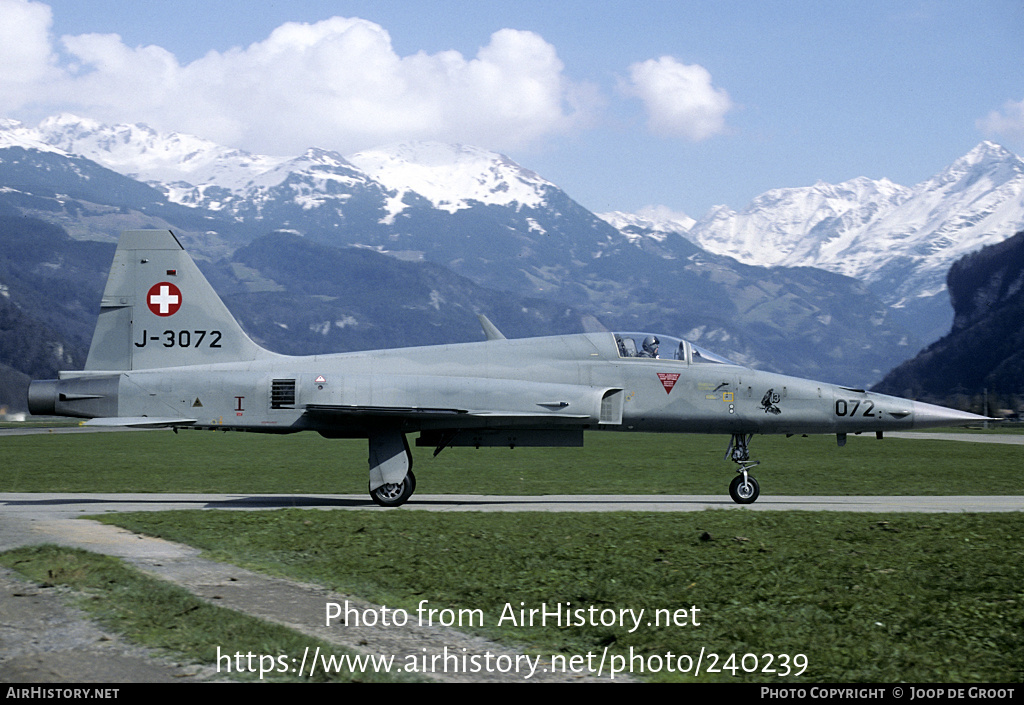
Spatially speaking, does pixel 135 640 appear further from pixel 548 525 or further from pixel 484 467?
pixel 484 467

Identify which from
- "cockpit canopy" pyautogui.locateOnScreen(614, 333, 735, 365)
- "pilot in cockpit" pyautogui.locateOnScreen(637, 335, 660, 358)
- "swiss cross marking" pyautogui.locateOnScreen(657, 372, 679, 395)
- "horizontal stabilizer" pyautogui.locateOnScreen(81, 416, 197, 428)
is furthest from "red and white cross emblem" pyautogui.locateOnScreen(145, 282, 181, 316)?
"swiss cross marking" pyautogui.locateOnScreen(657, 372, 679, 395)

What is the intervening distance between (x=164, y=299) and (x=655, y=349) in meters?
10.0

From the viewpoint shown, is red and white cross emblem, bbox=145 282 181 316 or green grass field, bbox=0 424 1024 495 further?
green grass field, bbox=0 424 1024 495

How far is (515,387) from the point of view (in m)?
19.3

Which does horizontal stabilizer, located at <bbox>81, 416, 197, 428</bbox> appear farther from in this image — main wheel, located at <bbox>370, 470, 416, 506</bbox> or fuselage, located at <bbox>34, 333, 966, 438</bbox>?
main wheel, located at <bbox>370, 470, 416, 506</bbox>

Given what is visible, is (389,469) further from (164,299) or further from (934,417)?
(934,417)

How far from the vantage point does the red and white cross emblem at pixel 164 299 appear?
787 inches

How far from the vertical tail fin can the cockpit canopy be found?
23.7 feet

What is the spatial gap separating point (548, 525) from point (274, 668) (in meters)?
7.45

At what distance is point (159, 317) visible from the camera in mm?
19938

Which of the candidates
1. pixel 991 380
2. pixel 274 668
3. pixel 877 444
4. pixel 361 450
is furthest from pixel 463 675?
pixel 991 380

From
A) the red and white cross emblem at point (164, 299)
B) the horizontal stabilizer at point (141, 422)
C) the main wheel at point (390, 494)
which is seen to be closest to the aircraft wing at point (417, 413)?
the main wheel at point (390, 494)

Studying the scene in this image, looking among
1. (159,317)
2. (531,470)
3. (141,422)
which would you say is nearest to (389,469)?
(141,422)

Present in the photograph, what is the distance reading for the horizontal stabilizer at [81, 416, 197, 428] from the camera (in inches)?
716
